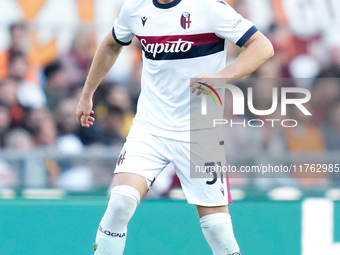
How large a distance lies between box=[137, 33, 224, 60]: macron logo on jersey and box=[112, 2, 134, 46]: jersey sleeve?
22cm

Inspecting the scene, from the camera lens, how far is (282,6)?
9.14 meters

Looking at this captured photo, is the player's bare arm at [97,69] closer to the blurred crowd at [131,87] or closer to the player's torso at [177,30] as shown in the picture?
the player's torso at [177,30]

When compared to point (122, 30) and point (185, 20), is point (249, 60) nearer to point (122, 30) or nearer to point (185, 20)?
point (185, 20)

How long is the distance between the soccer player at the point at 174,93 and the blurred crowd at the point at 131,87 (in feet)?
3.82

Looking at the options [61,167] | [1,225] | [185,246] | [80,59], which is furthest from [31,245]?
[80,59]

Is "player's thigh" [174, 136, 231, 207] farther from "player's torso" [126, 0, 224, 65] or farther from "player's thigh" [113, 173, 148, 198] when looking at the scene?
"player's torso" [126, 0, 224, 65]

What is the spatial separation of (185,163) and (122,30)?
3.14ft

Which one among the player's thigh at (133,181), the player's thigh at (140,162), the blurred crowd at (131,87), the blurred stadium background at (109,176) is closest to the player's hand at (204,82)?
the player's thigh at (140,162)

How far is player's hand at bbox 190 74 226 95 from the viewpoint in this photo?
3797 mm

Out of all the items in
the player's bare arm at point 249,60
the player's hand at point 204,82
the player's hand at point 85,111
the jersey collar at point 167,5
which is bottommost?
the player's hand at point 85,111

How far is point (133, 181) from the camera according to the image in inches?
158

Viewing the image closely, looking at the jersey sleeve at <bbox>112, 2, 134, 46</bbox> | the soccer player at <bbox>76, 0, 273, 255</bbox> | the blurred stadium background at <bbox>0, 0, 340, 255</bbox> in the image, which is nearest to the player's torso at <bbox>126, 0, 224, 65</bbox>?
the soccer player at <bbox>76, 0, 273, 255</bbox>

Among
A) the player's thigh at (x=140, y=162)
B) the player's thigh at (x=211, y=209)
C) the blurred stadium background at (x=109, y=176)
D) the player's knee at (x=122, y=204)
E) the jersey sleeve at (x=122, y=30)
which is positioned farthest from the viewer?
the blurred stadium background at (x=109, y=176)

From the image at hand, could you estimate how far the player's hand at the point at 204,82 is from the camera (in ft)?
12.5
